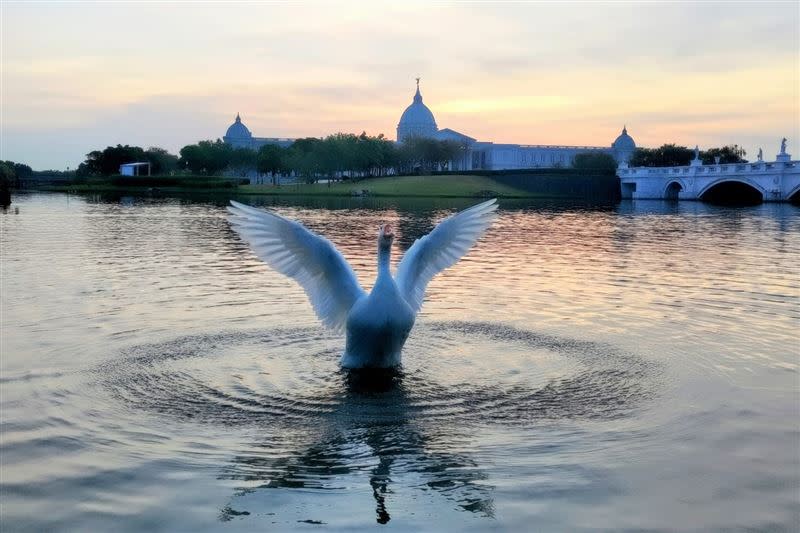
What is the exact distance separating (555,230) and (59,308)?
1104 inches

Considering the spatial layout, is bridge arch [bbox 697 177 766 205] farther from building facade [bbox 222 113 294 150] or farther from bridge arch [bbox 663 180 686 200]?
building facade [bbox 222 113 294 150]

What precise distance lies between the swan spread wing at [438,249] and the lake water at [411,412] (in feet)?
3.53

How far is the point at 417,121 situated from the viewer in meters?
194

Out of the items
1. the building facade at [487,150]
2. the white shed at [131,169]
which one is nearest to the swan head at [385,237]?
the white shed at [131,169]

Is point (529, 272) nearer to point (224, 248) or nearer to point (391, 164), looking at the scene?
point (224, 248)

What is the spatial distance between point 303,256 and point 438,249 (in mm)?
2030

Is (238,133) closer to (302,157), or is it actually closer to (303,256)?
(302,157)

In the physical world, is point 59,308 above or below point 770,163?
below

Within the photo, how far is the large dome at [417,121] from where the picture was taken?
194000 mm

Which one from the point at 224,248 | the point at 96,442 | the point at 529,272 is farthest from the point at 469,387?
the point at 224,248

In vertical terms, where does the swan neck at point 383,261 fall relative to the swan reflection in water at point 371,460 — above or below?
above

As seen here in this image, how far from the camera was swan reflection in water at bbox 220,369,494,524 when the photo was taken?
6848mm

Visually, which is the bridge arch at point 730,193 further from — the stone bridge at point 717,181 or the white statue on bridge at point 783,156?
the white statue on bridge at point 783,156

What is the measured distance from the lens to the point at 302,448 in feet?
25.6
